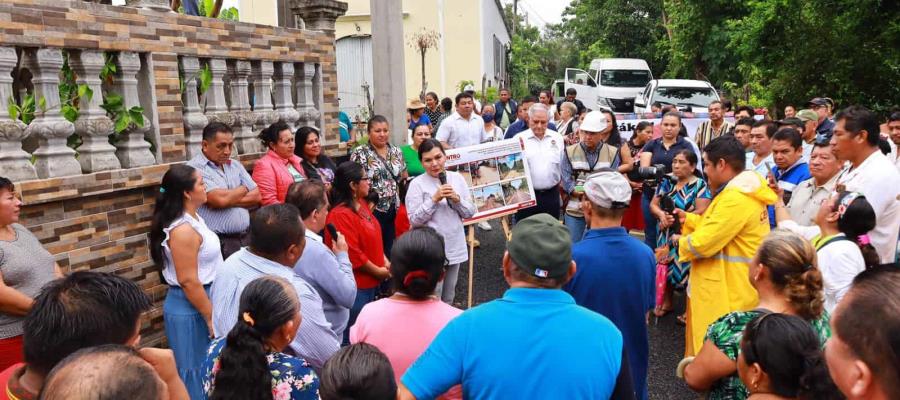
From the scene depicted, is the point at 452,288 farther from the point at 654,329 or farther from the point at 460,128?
the point at 460,128

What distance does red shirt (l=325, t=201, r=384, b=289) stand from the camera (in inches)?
179

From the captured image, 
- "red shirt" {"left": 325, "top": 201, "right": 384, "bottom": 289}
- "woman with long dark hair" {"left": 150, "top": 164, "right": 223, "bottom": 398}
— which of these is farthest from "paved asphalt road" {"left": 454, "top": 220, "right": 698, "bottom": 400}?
"woman with long dark hair" {"left": 150, "top": 164, "right": 223, "bottom": 398}

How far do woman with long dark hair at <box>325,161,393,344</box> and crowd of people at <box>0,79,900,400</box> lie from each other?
1 centimetres

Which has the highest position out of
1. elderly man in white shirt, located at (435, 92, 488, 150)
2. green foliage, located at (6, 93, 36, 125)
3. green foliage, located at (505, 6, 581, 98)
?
green foliage, located at (505, 6, 581, 98)

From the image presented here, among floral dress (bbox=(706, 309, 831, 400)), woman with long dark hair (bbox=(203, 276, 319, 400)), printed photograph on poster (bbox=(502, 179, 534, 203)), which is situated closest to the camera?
woman with long dark hair (bbox=(203, 276, 319, 400))

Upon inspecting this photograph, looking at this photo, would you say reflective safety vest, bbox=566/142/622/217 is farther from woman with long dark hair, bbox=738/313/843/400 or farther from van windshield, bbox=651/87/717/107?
van windshield, bbox=651/87/717/107

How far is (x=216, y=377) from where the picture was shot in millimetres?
2268

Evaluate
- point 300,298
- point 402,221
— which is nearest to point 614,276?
point 300,298

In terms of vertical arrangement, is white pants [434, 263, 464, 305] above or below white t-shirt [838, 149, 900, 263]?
below

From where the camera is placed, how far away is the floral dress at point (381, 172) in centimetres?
596

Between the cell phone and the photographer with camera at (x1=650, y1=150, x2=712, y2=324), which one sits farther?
the photographer with camera at (x1=650, y1=150, x2=712, y2=324)

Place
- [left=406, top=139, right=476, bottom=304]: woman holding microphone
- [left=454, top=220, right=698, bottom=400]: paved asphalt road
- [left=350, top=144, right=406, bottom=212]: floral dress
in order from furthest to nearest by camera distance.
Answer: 1. [left=350, top=144, right=406, bottom=212]: floral dress
2. [left=406, top=139, right=476, bottom=304]: woman holding microphone
3. [left=454, top=220, right=698, bottom=400]: paved asphalt road

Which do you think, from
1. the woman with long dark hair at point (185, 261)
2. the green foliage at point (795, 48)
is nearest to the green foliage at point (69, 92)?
the woman with long dark hair at point (185, 261)

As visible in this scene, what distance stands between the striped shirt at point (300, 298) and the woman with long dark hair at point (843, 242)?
2478 millimetres
